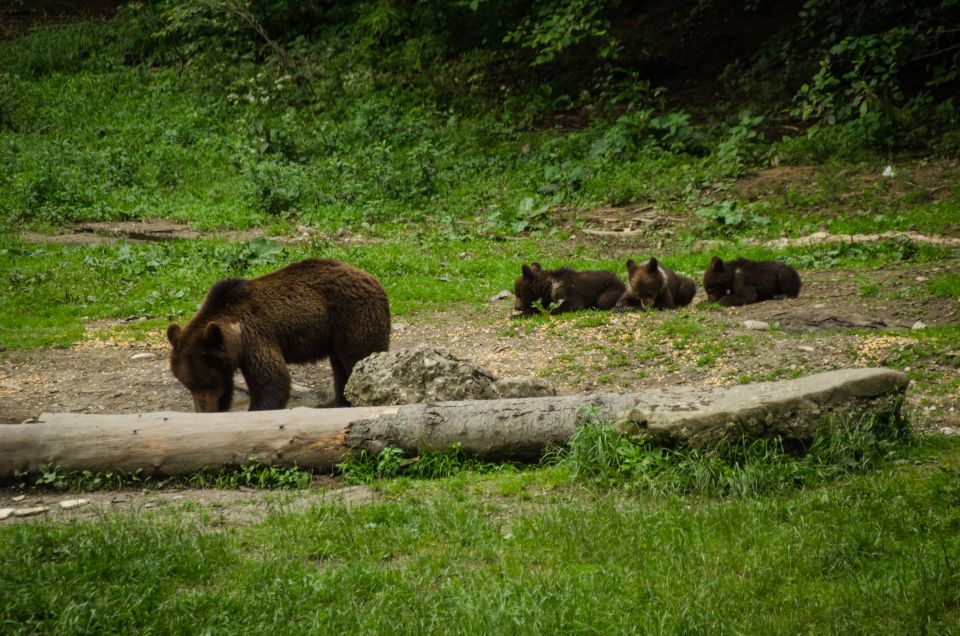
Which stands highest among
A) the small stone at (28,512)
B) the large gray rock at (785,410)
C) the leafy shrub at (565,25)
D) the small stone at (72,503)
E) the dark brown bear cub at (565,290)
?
the leafy shrub at (565,25)

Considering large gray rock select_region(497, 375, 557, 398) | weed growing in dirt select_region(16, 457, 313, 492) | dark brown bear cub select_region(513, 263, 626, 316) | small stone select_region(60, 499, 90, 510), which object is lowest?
dark brown bear cub select_region(513, 263, 626, 316)

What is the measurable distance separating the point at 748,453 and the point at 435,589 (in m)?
2.52

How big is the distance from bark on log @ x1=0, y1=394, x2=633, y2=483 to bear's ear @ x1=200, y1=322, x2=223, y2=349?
1383 millimetres

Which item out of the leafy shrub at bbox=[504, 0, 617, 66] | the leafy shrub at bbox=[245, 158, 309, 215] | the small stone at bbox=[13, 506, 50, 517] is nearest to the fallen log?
the small stone at bbox=[13, 506, 50, 517]

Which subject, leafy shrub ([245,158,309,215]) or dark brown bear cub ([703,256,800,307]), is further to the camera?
leafy shrub ([245,158,309,215])

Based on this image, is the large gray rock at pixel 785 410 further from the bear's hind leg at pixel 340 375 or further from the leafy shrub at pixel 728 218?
the leafy shrub at pixel 728 218

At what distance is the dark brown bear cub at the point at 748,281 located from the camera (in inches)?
488

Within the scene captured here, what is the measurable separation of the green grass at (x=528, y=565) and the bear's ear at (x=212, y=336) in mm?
2487

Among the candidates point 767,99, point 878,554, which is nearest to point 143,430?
point 878,554

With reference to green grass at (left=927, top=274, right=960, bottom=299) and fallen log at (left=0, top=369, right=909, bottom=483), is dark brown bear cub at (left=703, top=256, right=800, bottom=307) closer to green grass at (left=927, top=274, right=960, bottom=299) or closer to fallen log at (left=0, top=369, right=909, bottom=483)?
green grass at (left=927, top=274, right=960, bottom=299)

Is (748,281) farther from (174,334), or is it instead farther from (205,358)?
(174,334)

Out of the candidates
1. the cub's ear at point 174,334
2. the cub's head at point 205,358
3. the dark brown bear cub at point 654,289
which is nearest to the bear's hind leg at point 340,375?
the cub's head at point 205,358

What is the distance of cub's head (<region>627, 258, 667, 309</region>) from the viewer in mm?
12570

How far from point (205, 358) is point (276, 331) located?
757mm
